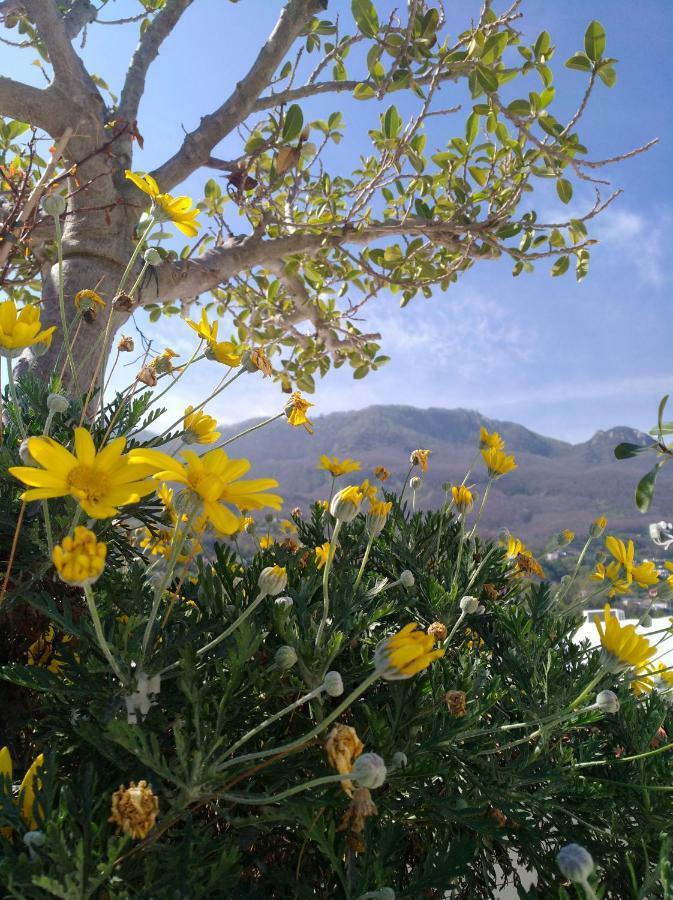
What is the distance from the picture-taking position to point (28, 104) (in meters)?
1.79

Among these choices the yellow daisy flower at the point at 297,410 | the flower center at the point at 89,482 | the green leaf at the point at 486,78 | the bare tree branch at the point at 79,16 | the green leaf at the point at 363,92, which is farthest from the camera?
the bare tree branch at the point at 79,16

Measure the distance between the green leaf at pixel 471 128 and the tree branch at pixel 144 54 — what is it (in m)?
1.35

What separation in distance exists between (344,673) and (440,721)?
0.13 meters

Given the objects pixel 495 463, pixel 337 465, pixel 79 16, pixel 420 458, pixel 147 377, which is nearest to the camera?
pixel 147 377

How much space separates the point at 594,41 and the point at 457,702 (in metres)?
2.02

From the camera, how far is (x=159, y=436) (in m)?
0.82

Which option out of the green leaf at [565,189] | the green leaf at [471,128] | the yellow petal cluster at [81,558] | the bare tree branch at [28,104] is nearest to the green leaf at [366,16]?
the green leaf at [471,128]

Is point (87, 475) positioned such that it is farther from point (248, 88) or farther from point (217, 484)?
point (248, 88)

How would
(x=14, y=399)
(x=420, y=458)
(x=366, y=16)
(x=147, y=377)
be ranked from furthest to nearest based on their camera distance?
(x=366, y=16)
(x=420, y=458)
(x=147, y=377)
(x=14, y=399)

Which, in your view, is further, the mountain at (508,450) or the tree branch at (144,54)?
the mountain at (508,450)

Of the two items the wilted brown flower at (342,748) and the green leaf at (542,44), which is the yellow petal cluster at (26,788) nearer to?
the wilted brown flower at (342,748)

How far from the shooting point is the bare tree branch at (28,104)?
1.75 meters

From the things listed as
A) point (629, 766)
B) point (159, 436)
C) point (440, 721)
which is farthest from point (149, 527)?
point (629, 766)

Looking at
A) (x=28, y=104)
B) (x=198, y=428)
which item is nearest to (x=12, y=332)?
(x=198, y=428)
